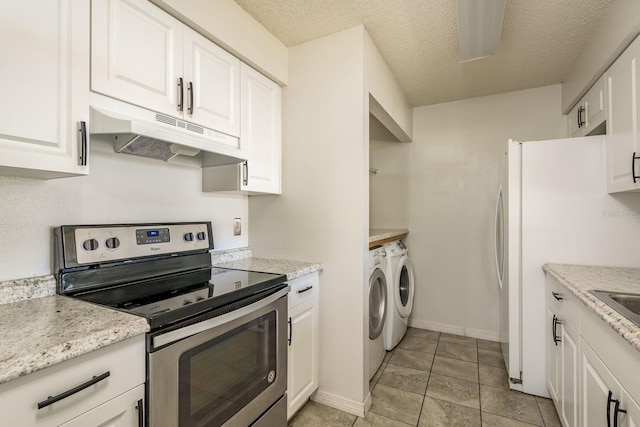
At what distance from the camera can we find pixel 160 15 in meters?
1.38

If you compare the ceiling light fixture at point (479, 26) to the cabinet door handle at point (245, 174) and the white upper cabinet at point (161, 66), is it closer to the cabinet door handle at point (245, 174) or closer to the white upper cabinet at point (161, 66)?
the white upper cabinet at point (161, 66)

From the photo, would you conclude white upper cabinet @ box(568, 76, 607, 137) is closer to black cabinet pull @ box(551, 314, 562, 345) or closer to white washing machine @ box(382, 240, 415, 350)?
black cabinet pull @ box(551, 314, 562, 345)

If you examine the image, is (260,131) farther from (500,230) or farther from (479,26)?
(500,230)

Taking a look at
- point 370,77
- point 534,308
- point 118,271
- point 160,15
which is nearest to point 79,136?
point 118,271

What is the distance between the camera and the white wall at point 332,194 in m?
1.88

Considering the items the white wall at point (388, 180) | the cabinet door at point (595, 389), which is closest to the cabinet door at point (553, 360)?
the cabinet door at point (595, 389)

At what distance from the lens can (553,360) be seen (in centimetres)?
184

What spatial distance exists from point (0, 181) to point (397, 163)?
3115mm

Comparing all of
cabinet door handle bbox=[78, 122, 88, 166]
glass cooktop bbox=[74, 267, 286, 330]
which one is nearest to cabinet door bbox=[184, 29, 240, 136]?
cabinet door handle bbox=[78, 122, 88, 166]

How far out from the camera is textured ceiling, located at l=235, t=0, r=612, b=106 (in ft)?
5.67

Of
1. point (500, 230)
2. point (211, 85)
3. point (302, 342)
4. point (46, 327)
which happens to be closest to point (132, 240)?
point (46, 327)

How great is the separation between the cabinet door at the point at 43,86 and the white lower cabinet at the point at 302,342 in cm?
117

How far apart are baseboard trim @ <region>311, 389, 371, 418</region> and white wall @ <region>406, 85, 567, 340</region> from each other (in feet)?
5.33

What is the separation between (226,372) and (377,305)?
145 centimetres
